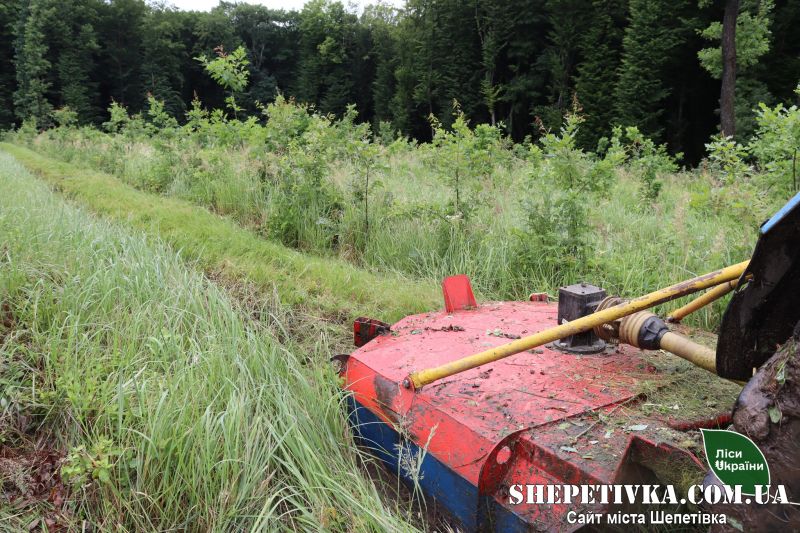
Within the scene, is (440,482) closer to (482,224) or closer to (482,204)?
(482,224)

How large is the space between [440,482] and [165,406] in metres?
1.16

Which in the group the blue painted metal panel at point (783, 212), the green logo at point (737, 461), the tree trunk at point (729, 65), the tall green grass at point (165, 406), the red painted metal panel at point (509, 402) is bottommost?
the tall green grass at point (165, 406)

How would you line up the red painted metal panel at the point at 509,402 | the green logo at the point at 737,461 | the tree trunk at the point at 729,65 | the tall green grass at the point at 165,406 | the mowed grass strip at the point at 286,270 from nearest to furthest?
1. the green logo at the point at 737,461
2. the red painted metal panel at the point at 509,402
3. the tall green grass at the point at 165,406
4. the mowed grass strip at the point at 286,270
5. the tree trunk at the point at 729,65

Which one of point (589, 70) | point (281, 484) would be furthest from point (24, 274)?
point (589, 70)

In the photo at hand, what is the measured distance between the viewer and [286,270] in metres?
4.45

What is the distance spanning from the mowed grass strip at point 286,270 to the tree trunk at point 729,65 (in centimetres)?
1334

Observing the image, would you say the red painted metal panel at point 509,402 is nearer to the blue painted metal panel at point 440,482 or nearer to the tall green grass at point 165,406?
the blue painted metal panel at point 440,482

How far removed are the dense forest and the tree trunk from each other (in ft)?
1.88

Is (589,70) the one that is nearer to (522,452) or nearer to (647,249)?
(647,249)

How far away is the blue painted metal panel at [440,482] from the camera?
1.67 metres

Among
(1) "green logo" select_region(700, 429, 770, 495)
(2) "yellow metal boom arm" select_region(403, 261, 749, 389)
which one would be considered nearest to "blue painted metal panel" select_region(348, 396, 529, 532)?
(2) "yellow metal boom arm" select_region(403, 261, 749, 389)

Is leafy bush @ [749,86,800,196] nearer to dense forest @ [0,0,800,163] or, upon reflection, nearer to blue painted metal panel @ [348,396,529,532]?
dense forest @ [0,0,800,163]

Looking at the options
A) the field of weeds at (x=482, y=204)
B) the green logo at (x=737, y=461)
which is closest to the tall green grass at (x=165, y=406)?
the green logo at (x=737, y=461)

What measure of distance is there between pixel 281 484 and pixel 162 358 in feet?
2.90
